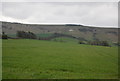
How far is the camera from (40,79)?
465 inches

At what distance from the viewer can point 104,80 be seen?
12.9 metres

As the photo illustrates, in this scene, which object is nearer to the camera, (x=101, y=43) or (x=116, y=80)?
(x=116, y=80)

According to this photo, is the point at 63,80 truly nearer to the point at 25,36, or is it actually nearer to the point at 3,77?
the point at 3,77

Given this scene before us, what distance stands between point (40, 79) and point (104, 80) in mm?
5420

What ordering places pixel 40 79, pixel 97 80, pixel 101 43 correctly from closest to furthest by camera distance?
pixel 40 79
pixel 97 80
pixel 101 43

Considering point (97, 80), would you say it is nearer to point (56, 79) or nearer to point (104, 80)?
point (104, 80)

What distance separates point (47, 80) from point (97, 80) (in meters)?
4.35

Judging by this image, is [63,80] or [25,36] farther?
[25,36]

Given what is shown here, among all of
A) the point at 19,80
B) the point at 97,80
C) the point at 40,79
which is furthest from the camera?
the point at 97,80

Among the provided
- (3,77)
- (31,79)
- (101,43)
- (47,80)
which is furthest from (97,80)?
(101,43)

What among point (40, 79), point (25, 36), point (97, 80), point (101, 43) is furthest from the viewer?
point (101, 43)

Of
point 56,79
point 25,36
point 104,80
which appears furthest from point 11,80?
point 25,36

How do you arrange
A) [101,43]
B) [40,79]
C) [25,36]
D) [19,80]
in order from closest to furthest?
[19,80] → [40,79] → [25,36] → [101,43]

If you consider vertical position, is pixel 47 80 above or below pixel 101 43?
above
